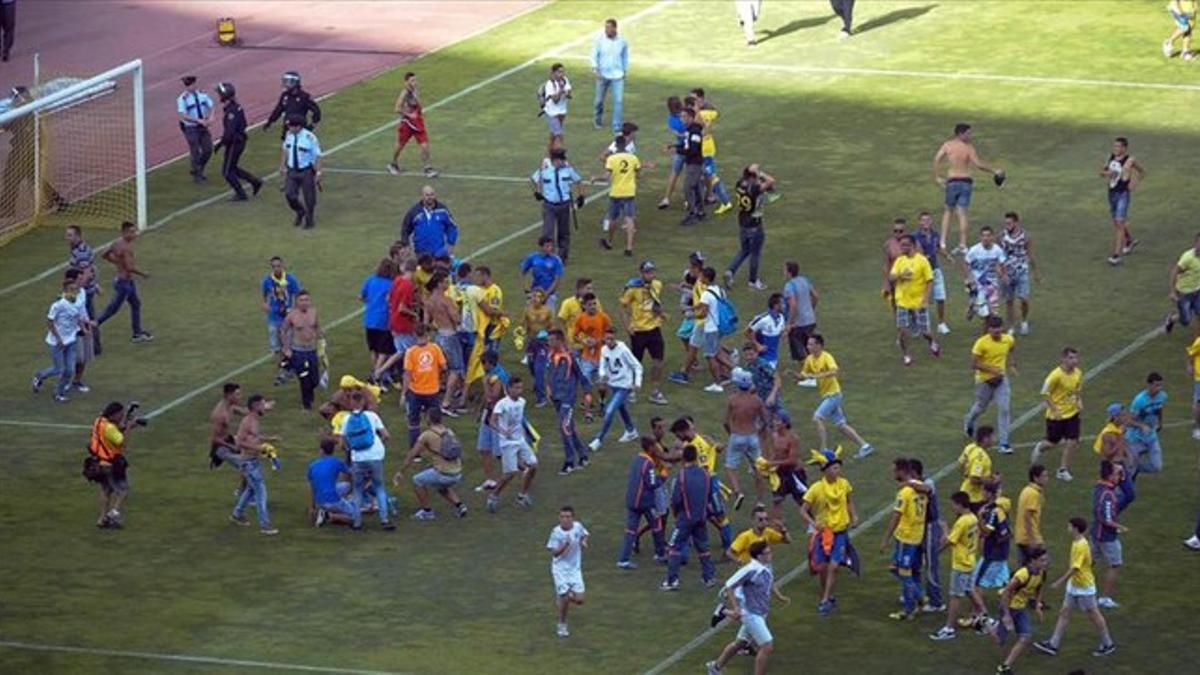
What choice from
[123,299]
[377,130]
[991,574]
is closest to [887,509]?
[991,574]

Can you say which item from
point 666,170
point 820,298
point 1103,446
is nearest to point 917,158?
point 666,170

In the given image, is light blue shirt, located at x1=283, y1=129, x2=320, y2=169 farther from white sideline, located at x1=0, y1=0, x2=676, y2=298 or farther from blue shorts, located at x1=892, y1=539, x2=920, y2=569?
blue shorts, located at x1=892, y1=539, x2=920, y2=569

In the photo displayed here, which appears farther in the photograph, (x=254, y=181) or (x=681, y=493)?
(x=254, y=181)

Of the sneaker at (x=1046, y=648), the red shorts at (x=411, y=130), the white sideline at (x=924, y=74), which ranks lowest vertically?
the sneaker at (x=1046, y=648)

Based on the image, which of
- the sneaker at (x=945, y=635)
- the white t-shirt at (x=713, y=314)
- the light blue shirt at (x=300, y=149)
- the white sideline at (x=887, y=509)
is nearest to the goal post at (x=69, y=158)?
the light blue shirt at (x=300, y=149)

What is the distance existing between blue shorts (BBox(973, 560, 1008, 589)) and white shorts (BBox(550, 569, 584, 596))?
178 inches

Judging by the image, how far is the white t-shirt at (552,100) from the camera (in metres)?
55.1

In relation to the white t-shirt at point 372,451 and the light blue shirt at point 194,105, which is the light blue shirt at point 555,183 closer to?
the light blue shirt at point 194,105

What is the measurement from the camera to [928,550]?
3466cm

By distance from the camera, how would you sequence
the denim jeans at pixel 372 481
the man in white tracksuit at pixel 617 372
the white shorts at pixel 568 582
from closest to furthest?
the white shorts at pixel 568 582 → the denim jeans at pixel 372 481 → the man in white tracksuit at pixel 617 372

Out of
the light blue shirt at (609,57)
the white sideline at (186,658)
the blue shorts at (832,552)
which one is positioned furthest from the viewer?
the light blue shirt at (609,57)

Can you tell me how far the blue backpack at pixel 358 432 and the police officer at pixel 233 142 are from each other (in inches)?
633

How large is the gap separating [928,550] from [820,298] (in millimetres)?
12608

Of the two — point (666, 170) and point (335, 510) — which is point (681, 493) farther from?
point (666, 170)
